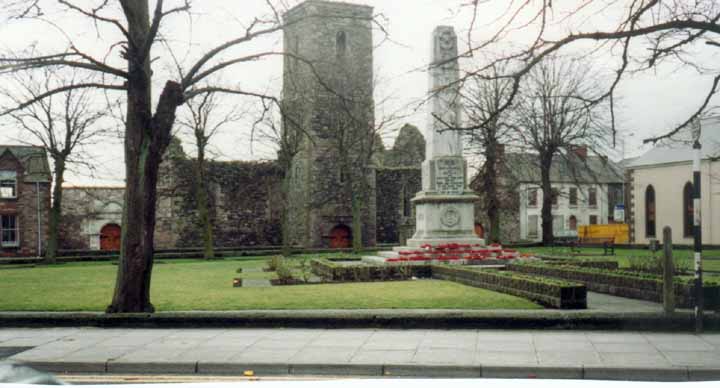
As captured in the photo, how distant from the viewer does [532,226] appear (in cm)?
5544

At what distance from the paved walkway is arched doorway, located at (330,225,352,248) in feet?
97.3

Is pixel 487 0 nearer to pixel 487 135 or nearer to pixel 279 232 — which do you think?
pixel 487 135

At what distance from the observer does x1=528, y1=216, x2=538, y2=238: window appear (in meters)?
54.6

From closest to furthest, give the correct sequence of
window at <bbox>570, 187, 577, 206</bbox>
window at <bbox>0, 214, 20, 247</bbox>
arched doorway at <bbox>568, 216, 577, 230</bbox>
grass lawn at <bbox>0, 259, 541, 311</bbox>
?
grass lawn at <bbox>0, 259, 541, 311</bbox>
window at <bbox>0, 214, 20, 247</bbox>
window at <bbox>570, 187, 577, 206</bbox>
arched doorway at <bbox>568, 216, 577, 230</bbox>

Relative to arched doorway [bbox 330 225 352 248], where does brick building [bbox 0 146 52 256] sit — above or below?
above

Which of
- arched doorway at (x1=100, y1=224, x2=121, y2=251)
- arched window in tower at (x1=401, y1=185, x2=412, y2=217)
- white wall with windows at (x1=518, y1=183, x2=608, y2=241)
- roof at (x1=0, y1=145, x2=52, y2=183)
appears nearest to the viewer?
roof at (x1=0, y1=145, x2=52, y2=183)

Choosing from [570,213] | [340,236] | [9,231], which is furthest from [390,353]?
[570,213]

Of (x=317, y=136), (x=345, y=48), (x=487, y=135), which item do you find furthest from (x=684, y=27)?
(x=317, y=136)

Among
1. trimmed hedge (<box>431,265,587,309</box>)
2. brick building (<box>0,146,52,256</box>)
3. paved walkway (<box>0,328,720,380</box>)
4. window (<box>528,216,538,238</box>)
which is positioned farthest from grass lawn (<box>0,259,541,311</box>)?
window (<box>528,216,538,238</box>)

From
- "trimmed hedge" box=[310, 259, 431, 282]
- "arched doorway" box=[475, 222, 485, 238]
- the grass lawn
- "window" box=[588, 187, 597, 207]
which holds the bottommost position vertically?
the grass lawn

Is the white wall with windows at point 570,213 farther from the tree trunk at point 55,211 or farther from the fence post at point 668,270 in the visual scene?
the fence post at point 668,270

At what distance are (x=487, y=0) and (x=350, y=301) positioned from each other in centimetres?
652

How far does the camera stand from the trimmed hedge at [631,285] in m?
8.38

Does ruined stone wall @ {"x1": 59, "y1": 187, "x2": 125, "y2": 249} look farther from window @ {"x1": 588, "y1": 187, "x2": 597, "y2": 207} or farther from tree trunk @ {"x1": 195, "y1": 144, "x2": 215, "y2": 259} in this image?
window @ {"x1": 588, "y1": 187, "x2": 597, "y2": 207}
